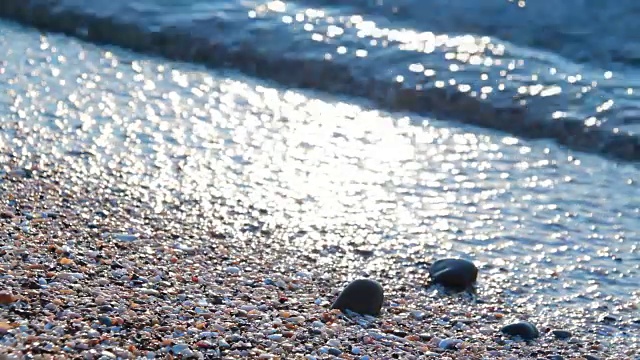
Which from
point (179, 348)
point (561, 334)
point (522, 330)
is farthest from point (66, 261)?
point (561, 334)

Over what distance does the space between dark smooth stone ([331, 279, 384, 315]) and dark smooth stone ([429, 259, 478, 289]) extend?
392mm

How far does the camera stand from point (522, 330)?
3311 mm

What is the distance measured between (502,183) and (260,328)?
221 centimetres

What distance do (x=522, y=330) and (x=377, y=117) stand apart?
10.0 ft

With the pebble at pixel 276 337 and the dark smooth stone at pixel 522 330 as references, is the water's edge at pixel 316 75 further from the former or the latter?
the pebble at pixel 276 337

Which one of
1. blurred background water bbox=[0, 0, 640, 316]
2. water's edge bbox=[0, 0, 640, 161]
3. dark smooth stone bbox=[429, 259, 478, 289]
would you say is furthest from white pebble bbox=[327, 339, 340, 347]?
water's edge bbox=[0, 0, 640, 161]

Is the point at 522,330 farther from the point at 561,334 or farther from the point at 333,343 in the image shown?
the point at 333,343

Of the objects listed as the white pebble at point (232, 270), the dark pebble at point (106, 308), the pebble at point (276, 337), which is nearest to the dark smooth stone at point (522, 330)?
the pebble at point (276, 337)

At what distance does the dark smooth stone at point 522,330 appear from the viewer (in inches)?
130

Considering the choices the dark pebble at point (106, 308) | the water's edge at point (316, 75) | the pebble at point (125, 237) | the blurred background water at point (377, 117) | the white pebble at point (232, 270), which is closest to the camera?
the dark pebble at point (106, 308)

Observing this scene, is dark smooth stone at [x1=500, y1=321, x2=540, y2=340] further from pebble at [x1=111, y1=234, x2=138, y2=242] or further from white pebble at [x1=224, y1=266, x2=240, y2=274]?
pebble at [x1=111, y1=234, x2=138, y2=242]

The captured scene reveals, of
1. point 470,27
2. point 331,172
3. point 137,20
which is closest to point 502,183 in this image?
point 331,172

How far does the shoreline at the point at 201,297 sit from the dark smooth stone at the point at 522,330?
→ 36 millimetres

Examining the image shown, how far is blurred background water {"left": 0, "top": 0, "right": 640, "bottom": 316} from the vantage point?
13.9 feet
